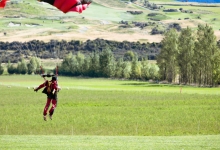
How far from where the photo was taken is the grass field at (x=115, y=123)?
1332 inches

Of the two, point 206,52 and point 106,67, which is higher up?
point 206,52

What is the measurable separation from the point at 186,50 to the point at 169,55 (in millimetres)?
7110

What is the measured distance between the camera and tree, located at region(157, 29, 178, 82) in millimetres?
135825

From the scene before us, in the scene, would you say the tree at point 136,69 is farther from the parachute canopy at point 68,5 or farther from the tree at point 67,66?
the parachute canopy at point 68,5

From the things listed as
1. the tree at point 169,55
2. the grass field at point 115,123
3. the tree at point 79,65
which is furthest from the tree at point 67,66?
the grass field at point 115,123

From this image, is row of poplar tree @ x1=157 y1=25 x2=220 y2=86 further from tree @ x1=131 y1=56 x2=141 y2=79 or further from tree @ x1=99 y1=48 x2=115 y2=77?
tree @ x1=99 y1=48 x2=115 y2=77

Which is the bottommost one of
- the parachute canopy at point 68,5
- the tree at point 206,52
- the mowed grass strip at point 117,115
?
the mowed grass strip at point 117,115

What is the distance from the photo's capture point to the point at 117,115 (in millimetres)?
62438

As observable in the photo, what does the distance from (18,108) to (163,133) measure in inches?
1005

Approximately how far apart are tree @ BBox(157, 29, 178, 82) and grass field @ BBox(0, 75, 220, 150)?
50.3 m

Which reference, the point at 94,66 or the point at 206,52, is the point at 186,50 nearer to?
the point at 206,52

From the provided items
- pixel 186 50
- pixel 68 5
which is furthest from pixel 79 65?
pixel 68 5

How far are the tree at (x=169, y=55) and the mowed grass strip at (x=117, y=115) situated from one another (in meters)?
46.9

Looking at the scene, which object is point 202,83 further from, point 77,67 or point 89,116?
point 89,116
